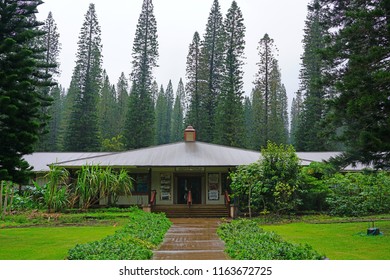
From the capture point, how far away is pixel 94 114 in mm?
38062

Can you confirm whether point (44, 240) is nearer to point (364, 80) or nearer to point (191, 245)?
point (191, 245)

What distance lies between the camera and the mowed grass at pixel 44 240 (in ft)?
27.4

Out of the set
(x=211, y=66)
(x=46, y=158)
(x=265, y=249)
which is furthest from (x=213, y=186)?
(x=211, y=66)

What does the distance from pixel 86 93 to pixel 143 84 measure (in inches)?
217

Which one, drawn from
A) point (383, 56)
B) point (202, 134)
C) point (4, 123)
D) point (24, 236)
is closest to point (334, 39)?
point (383, 56)

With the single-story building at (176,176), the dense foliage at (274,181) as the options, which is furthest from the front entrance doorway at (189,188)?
the dense foliage at (274,181)

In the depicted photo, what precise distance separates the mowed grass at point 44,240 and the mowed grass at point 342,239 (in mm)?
5449

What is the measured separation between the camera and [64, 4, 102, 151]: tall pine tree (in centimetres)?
3728

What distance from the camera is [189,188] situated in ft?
71.4

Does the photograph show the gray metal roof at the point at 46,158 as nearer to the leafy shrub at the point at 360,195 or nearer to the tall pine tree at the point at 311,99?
the leafy shrub at the point at 360,195

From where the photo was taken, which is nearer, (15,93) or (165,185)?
(15,93)

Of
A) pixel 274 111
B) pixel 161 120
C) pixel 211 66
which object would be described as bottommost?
pixel 274 111

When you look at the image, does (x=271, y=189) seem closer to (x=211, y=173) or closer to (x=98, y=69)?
(x=211, y=173)

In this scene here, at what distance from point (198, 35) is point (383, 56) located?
3402cm
